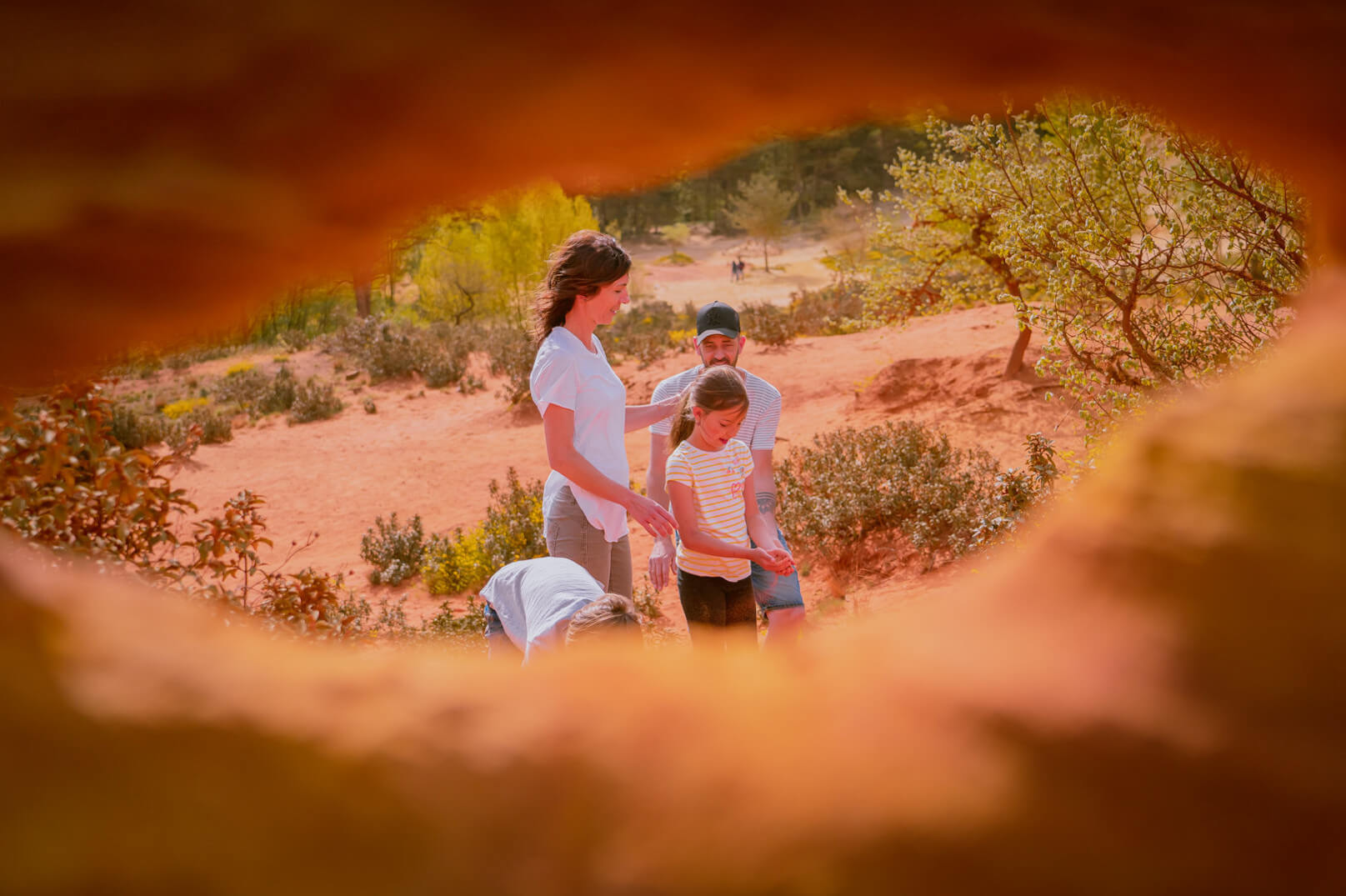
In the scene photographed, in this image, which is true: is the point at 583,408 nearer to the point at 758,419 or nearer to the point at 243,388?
the point at 758,419

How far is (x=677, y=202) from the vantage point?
2216 inches

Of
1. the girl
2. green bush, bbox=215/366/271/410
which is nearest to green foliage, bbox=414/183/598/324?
green bush, bbox=215/366/271/410

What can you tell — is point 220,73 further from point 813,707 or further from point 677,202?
point 677,202

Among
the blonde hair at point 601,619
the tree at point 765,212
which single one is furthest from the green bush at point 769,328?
the tree at point 765,212

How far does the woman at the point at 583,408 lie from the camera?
358 centimetres

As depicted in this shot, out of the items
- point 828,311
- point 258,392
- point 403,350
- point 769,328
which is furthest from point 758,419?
point 403,350

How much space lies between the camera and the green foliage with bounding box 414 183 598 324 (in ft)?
97.9

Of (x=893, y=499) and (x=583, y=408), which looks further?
(x=893, y=499)

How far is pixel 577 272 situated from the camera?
3.74 meters

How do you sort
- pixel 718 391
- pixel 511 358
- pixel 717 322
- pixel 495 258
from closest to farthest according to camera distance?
pixel 718 391 < pixel 717 322 < pixel 511 358 < pixel 495 258

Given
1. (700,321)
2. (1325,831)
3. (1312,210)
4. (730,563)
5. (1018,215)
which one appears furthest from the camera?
(1018,215)

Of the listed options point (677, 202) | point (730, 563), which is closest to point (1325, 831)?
point (730, 563)

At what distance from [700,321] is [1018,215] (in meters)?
2.71

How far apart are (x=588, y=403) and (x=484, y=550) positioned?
655 centimetres
